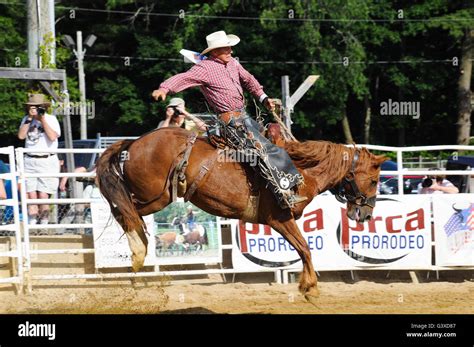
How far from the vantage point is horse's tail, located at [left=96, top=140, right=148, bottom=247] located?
7863 mm

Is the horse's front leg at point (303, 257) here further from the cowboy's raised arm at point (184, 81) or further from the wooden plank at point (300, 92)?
the wooden plank at point (300, 92)

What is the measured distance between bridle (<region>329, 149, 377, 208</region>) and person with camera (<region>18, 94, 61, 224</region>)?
3927 mm

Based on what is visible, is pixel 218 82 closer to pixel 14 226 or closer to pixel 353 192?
pixel 353 192

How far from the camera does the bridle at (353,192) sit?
8664 millimetres

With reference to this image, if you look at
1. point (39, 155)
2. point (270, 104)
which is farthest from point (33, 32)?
point (270, 104)

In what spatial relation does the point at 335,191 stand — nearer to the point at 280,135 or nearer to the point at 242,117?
the point at 280,135

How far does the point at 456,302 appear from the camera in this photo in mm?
9531

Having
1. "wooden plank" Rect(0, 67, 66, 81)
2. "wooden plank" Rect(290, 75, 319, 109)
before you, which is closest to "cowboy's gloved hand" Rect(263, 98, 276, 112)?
"wooden plank" Rect(290, 75, 319, 109)

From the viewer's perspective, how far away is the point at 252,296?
10.1 m

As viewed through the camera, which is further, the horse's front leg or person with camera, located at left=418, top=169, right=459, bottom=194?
person with camera, located at left=418, top=169, right=459, bottom=194

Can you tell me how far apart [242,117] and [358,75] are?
81.7 ft

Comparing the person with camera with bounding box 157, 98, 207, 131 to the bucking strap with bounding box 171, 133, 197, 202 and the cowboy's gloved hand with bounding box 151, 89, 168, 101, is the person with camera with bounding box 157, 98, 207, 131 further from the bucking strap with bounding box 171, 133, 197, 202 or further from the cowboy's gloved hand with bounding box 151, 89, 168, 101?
the cowboy's gloved hand with bounding box 151, 89, 168, 101
